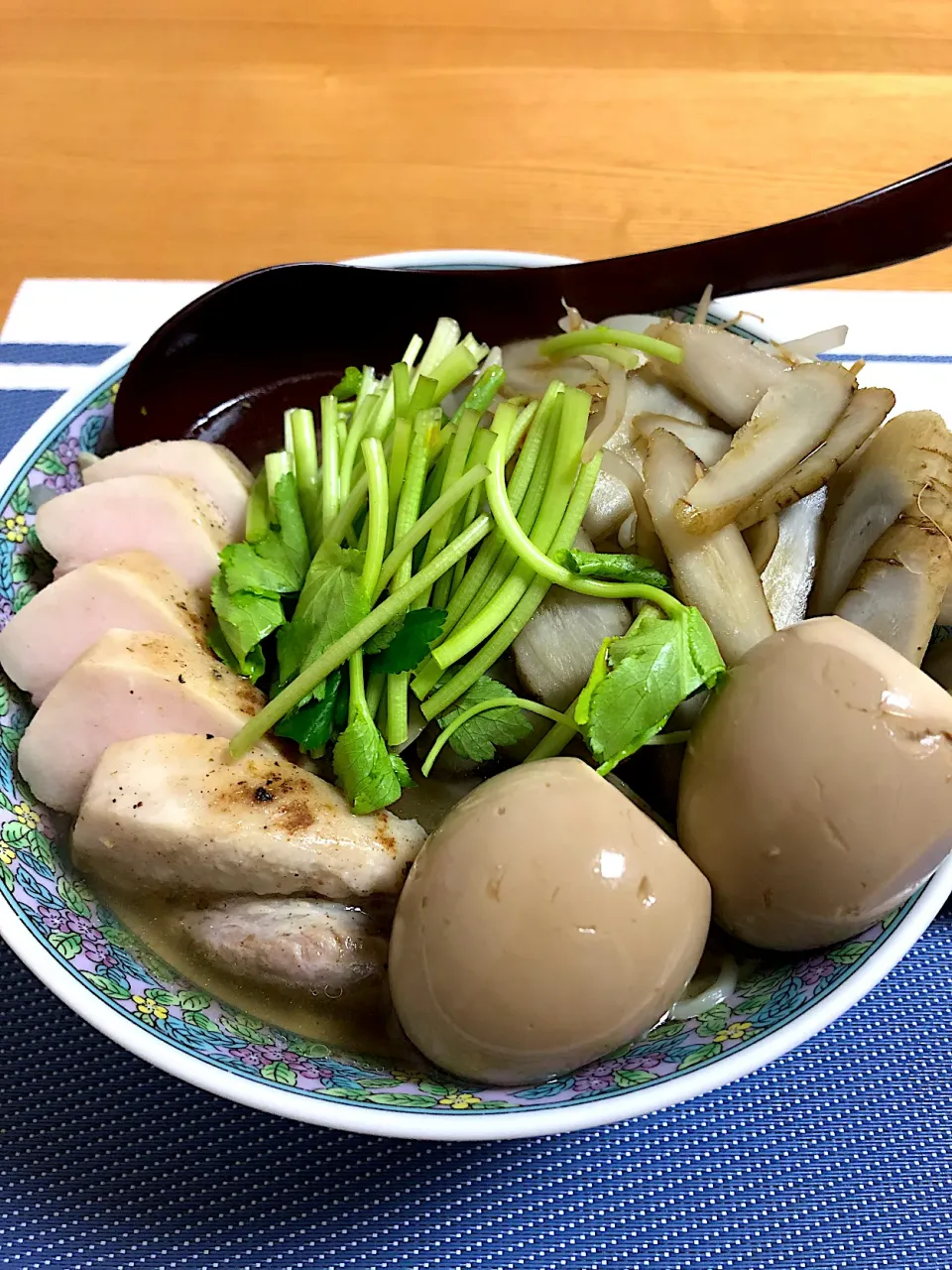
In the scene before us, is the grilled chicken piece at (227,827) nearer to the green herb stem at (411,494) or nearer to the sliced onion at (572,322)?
the green herb stem at (411,494)

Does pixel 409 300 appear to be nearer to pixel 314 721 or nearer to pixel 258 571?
pixel 258 571

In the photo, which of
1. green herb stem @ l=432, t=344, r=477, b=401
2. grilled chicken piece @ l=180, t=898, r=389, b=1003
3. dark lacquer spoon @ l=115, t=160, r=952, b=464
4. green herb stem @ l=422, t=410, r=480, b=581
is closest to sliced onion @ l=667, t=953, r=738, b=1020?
grilled chicken piece @ l=180, t=898, r=389, b=1003

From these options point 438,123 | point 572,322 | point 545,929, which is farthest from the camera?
point 438,123

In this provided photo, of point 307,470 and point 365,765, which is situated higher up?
point 307,470

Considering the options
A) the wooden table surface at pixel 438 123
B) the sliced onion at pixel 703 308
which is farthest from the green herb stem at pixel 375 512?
the wooden table surface at pixel 438 123

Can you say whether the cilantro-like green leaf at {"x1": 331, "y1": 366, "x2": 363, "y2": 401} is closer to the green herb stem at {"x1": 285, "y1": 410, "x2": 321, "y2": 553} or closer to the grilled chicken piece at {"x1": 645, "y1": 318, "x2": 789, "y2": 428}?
the green herb stem at {"x1": 285, "y1": 410, "x2": 321, "y2": 553}

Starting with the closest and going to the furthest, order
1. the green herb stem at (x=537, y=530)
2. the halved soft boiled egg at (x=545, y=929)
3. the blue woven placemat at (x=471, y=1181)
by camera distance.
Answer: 1. the halved soft boiled egg at (x=545, y=929)
2. the blue woven placemat at (x=471, y=1181)
3. the green herb stem at (x=537, y=530)

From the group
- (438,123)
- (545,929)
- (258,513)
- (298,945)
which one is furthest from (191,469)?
(438,123)
